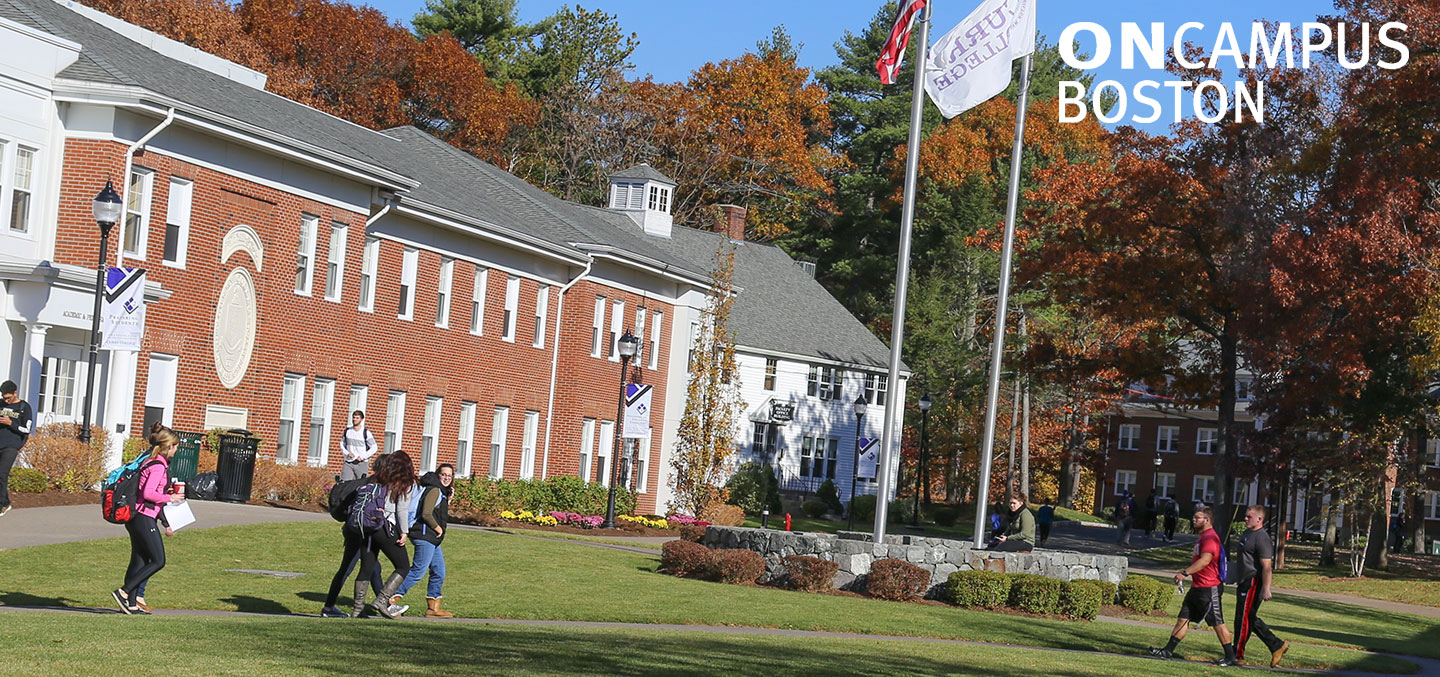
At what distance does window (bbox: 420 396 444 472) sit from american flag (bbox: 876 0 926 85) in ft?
60.8

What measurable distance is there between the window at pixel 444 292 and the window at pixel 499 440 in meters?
3.83

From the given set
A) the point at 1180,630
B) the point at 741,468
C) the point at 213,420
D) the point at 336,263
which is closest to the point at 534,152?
the point at 741,468

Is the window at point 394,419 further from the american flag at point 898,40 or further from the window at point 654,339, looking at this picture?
the american flag at point 898,40

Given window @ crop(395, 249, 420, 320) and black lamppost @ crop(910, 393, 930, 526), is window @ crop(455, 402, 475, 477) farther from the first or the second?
black lamppost @ crop(910, 393, 930, 526)

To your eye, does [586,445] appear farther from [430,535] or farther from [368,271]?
[430,535]

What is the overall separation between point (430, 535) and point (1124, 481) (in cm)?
8607

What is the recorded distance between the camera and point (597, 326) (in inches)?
1738

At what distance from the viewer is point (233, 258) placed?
1200 inches

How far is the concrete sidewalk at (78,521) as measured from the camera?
1992 centimetres

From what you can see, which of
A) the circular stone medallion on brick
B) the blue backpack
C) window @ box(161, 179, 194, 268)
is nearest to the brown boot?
the blue backpack

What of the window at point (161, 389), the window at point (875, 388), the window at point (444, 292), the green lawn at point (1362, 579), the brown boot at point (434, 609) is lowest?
the green lawn at point (1362, 579)

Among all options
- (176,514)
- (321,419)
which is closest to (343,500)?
(176,514)

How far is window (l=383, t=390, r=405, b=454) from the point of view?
36.4 meters

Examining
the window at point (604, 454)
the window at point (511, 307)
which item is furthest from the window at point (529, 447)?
the window at point (604, 454)
